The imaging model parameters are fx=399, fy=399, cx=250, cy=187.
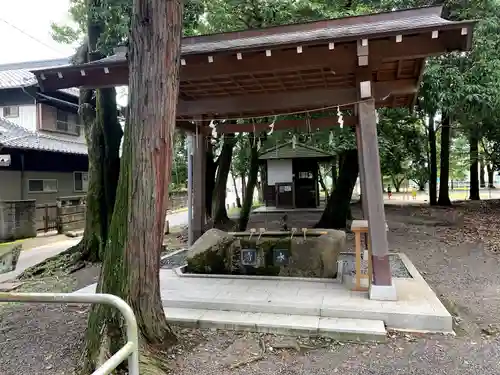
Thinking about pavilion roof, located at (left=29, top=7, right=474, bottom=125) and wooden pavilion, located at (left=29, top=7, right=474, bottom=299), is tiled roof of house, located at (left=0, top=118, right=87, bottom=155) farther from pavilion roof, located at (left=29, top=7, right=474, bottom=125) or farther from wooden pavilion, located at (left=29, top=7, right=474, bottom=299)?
wooden pavilion, located at (left=29, top=7, right=474, bottom=299)

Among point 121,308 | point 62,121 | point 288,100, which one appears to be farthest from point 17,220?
point 121,308

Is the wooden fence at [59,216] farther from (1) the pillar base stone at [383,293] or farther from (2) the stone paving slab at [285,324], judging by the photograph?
(1) the pillar base stone at [383,293]

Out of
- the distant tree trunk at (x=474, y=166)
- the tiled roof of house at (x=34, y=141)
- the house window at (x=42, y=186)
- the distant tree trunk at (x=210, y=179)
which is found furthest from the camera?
the distant tree trunk at (x=474, y=166)

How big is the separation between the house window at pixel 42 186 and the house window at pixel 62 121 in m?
3.08

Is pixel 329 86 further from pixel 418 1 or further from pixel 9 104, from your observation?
pixel 9 104

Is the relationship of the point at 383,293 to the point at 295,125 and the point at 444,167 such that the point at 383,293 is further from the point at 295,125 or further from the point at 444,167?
the point at 444,167

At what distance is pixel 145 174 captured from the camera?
3.59m

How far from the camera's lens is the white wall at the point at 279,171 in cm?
2045

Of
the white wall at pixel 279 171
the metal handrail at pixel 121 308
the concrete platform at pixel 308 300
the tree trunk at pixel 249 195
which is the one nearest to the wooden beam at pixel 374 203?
the concrete platform at pixel 308 300

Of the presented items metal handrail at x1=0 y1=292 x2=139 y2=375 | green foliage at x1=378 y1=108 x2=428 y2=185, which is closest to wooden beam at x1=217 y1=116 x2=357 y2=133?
green foliage at x1=378 y1=108 x2=428 y2=185

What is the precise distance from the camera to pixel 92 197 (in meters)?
8.62

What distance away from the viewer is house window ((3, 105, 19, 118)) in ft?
59.4

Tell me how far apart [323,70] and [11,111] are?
17231mm

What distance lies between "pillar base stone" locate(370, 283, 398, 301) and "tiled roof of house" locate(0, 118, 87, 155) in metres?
12.3
